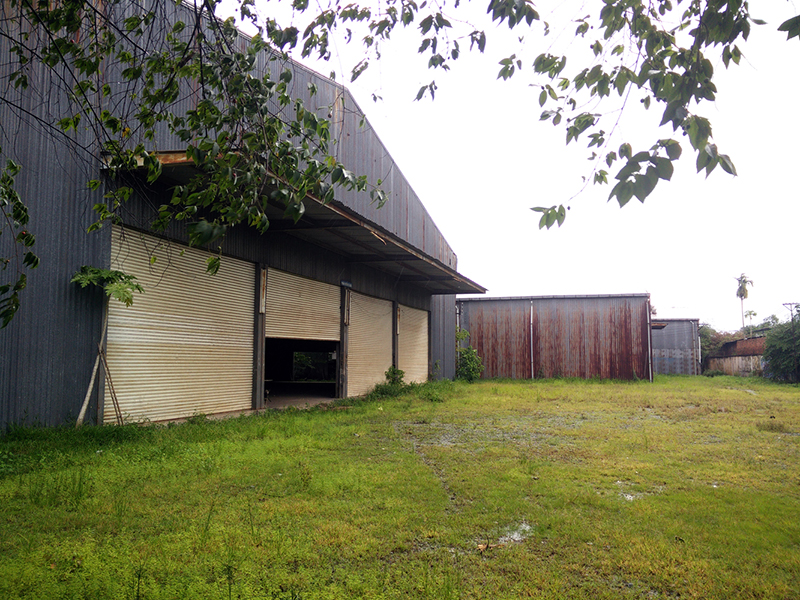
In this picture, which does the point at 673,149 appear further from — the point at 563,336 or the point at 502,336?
the point at 502,336

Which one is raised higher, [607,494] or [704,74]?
[704,74]

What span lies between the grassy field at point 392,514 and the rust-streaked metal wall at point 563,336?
14225 millimetres

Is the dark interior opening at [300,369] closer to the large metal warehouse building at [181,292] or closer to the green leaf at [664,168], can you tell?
the large metal warehouse building at [181,292]

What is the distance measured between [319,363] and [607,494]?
2097cm

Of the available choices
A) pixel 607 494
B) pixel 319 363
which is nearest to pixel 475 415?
pixel 607 494

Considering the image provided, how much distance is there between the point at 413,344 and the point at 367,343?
4.20 metres

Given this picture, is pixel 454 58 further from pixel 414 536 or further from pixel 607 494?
pixel 607 494

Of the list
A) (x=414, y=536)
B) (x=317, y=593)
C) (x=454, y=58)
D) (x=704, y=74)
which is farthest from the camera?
(x=454, y=58)

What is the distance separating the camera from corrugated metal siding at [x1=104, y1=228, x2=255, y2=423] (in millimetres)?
7910

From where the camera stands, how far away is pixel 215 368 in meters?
9.90

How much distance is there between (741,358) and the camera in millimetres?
28984

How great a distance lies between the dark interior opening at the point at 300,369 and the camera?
1702 cm

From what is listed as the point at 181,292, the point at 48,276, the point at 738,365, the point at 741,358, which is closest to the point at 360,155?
the point at 181,292

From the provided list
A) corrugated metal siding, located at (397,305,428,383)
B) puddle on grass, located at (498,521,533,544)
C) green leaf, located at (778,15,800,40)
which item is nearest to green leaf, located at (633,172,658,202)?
green leaf, located at (778,15,800,40)
